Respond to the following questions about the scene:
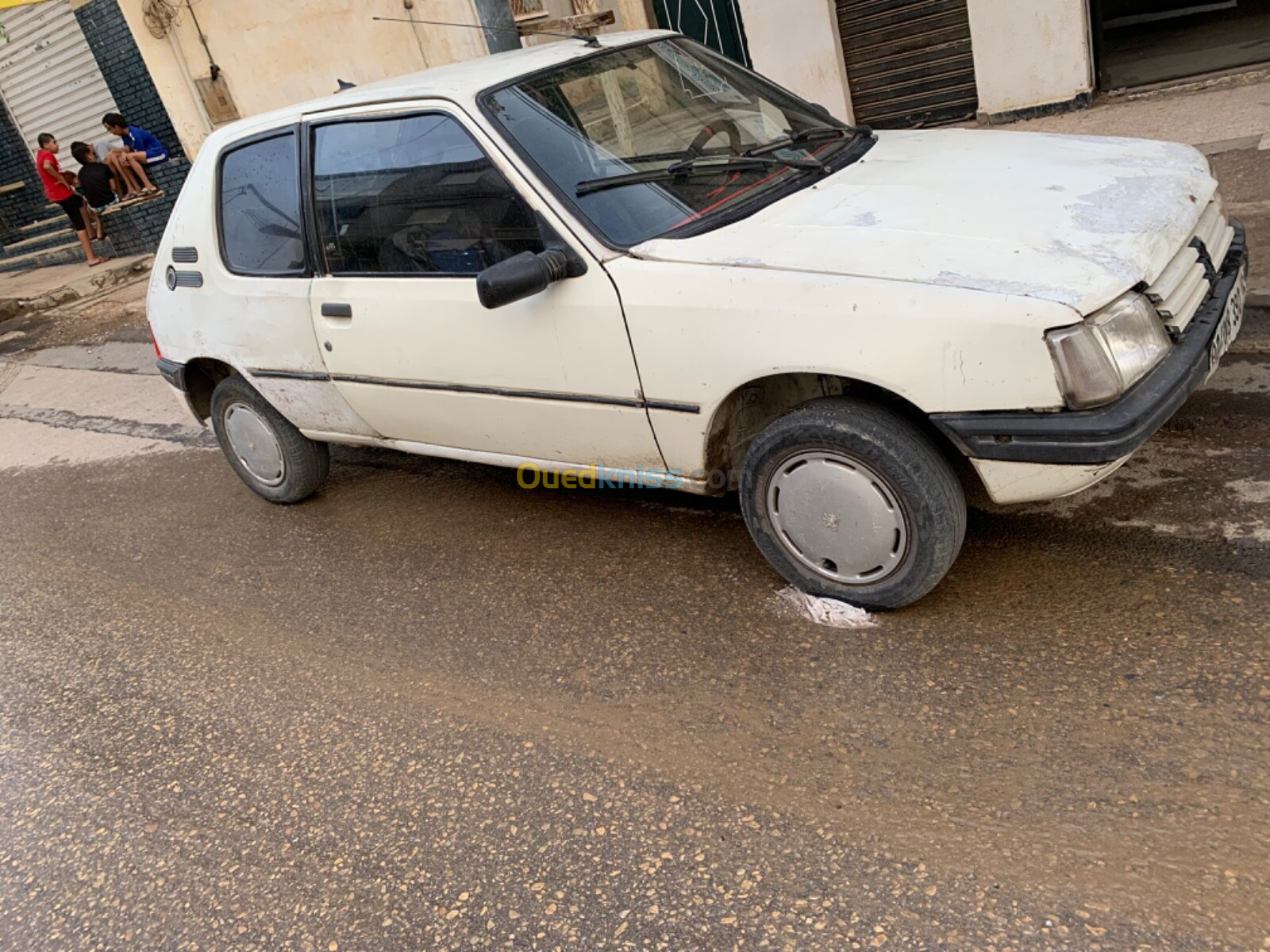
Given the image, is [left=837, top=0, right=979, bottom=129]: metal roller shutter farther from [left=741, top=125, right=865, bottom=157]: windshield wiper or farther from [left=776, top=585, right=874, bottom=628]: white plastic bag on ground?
[left=776, top=585, right=874, bottom=628]: white plastic bag on ground

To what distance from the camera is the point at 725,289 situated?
120 inches

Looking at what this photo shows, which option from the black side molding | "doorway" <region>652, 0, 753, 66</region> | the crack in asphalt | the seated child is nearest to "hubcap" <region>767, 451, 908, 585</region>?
the black side molding

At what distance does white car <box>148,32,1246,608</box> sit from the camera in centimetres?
279

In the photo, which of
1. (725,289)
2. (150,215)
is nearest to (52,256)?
(150,215)

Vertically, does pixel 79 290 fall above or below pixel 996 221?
below

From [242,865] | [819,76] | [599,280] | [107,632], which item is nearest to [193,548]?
[107,632]

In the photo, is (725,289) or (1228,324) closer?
(725,289)

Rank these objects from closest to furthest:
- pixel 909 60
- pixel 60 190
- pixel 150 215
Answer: pixel 909 60
pixel 150 215
pixel 60 190

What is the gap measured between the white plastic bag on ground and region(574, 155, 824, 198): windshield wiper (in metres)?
1.47

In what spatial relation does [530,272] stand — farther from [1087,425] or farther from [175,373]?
[175,373]

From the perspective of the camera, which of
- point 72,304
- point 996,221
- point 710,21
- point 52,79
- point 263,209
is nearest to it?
point 996,221

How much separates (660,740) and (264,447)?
113 inches

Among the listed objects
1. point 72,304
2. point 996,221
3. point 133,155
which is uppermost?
point 133,155

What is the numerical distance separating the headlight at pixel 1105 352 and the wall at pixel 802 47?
7.29m
